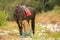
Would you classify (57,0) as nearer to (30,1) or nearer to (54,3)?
(54,3)

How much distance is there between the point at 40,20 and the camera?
34.5 m

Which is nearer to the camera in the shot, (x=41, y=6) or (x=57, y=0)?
(x=57, y=0)

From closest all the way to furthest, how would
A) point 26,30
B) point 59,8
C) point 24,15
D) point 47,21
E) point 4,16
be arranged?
point 26,30 → point 24,15 → point 4,16 → point 47,21 → point 59,8

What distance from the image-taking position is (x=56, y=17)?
34.9 m

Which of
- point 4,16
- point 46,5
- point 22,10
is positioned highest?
point 22,10

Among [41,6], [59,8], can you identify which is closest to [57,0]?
[59,8]

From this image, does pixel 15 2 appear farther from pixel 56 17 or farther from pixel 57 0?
pixel 56 17

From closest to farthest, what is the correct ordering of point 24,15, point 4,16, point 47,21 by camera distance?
1. point 24,15
2. point 4,16
3. point 47,21

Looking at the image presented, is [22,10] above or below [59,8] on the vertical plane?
above

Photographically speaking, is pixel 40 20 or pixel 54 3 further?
pixel 54 3

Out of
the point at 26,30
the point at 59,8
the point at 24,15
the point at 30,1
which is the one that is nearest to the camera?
the point at 26,30

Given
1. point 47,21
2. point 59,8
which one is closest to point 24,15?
point 47,21

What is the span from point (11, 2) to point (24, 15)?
25.7 metres

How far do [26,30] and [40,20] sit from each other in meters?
18.8
